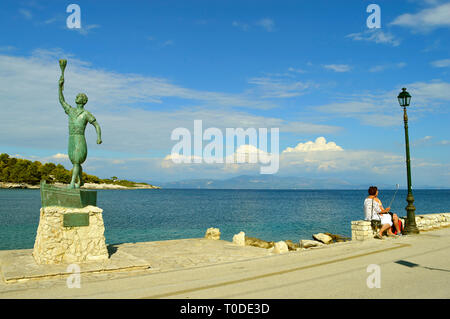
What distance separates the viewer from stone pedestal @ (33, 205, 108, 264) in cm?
1024

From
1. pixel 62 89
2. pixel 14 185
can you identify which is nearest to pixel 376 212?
pixel 62 89

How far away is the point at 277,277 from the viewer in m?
8.48

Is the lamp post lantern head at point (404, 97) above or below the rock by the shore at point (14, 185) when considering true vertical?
above

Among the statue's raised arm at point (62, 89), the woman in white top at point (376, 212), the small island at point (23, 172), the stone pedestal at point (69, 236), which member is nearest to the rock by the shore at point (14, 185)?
the small island at point (23, 172)

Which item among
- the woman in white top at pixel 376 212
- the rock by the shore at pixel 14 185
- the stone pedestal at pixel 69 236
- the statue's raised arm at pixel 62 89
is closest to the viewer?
the stone pedestal at pixel 69 236

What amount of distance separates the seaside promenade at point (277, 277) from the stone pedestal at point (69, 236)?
0.73 m

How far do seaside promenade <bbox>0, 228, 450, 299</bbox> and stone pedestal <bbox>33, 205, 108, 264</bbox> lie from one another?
2.39 feet

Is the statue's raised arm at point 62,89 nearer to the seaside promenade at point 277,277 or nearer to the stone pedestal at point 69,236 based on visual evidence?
the stone pedestal at point 69,236

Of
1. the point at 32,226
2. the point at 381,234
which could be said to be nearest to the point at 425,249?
the point at 381,234

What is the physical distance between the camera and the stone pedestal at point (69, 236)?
10242 millimetres

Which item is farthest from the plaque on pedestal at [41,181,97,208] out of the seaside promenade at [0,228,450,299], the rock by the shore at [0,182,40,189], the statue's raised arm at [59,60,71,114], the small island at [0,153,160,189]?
the rock by the shore at [0,182,40,189]

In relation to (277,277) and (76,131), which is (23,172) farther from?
(277,277)
